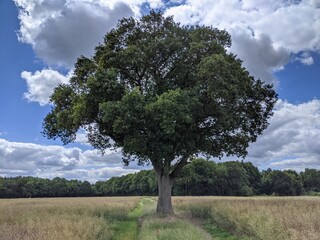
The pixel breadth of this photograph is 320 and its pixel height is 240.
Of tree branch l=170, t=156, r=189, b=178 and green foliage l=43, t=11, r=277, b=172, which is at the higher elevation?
green foliage l=43, t=11, r=277, b=172

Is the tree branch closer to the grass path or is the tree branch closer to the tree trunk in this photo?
the tree trunk

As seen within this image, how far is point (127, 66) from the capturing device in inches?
1261

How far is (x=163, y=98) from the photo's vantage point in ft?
86.7

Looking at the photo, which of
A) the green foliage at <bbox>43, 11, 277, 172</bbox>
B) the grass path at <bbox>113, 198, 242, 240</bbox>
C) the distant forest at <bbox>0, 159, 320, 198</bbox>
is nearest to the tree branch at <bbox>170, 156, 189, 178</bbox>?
the green foliage at <bbox>43, 11, 277, 172</bbox>

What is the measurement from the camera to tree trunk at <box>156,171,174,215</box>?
106 feet

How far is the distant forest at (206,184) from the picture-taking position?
432 feet

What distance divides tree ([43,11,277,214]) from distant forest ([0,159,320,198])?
80438mm

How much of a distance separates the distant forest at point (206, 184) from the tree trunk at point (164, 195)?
262ft

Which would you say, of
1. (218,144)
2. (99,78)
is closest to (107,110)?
(99,78)

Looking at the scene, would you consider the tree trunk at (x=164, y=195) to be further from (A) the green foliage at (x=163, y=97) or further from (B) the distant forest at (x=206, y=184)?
(B) the distant forest at (x=206, y=184)

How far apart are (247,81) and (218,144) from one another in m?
6.44

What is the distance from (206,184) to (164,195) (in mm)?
103528

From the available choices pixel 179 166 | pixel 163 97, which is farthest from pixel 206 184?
pixel 163 97

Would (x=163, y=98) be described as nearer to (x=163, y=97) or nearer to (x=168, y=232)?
(x=163, y=97)
